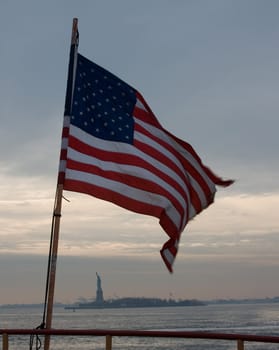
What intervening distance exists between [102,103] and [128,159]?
89 cm

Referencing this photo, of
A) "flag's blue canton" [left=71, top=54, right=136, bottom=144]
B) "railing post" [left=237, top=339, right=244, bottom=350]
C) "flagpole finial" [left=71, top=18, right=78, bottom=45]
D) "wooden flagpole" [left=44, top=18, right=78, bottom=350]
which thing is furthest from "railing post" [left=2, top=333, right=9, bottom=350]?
"flagpole finial" [left=71, top=18, right=78, bottom=45]

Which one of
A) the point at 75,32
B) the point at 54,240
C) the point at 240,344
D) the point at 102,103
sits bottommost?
the point at 240,344

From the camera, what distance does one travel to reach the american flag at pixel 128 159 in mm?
9258

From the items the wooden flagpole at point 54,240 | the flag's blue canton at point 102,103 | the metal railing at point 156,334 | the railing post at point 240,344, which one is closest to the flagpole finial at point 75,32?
the wooden flagpole at point 54,240

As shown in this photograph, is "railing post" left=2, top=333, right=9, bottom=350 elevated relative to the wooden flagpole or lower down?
lower down

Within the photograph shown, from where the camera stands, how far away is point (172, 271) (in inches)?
350

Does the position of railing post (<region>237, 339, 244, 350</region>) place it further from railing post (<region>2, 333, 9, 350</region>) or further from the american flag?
railing post (<region>2, 333, 9, 350</region>)

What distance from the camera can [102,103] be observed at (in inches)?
390

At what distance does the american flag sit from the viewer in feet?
30.4

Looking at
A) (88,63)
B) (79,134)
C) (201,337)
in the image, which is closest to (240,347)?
(201,337)

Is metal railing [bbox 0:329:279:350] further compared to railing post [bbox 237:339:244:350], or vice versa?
railing post [bbox 237:339:244:350]

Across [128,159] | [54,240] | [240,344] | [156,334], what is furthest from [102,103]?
[240,344]

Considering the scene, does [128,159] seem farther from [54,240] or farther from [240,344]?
[240,344]

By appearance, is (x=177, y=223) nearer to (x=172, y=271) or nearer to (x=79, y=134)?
(x=172, y=271)
